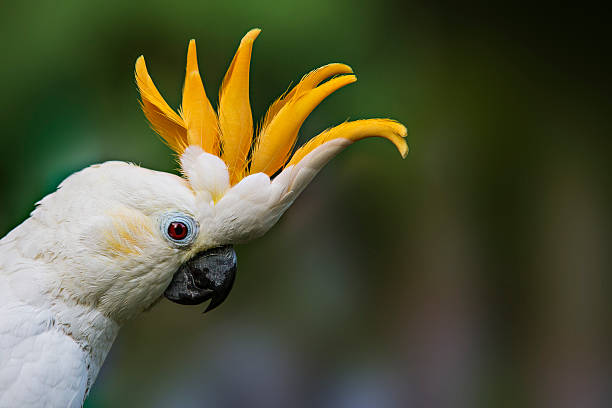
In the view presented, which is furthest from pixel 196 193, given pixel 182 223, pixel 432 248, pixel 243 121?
pixel 432 248

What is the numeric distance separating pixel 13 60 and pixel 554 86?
7.00ft

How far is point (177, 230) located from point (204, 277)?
120 millimetres

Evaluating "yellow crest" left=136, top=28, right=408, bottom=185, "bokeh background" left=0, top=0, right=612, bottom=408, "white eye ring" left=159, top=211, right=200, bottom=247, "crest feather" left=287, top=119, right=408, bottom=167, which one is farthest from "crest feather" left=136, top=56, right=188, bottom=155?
"bokeh background" left=0, top=0, right=612, bottom=408

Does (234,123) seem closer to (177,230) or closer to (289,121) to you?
(289,121)

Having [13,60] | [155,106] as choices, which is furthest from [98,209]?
[13,60]

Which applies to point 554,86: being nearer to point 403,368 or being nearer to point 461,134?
point 461,134

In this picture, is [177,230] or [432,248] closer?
[177,230]

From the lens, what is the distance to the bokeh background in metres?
2.15

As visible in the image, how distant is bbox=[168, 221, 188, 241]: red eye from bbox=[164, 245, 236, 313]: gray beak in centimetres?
7

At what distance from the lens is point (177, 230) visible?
3.32 feet

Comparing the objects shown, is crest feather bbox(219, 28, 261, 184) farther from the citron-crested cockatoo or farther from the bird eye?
the bird eye

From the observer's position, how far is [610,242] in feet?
7.62

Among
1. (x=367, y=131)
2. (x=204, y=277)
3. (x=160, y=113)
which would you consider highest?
(x=367, y=131)

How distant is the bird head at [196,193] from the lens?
1.00 m
